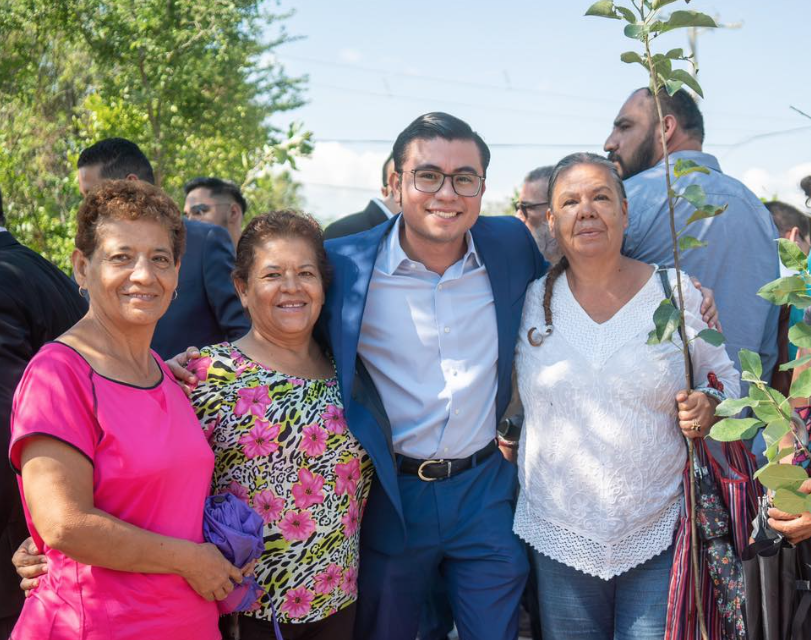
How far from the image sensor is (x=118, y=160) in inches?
176

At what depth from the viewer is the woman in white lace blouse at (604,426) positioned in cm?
280

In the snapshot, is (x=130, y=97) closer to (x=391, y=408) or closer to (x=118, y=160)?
(x=118, y=160)

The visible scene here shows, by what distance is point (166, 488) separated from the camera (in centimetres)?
233

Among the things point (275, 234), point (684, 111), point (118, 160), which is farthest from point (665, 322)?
point (118, 160)

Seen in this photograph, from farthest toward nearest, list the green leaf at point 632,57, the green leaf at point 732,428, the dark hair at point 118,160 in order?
the dark hair at point 118,160 → the green leaf at point 632,57 → the green leaf at point 732,428

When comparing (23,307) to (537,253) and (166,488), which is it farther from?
(537,253)

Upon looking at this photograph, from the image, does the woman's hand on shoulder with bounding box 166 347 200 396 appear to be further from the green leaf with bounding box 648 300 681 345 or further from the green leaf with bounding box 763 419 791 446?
the green leaf with bounding box 763 419 791 446

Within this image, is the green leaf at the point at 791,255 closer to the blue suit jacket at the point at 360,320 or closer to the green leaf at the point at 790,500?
the green leaf at the point at 790,500

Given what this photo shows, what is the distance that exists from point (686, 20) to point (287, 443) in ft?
5.70

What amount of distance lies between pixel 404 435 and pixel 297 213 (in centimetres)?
93

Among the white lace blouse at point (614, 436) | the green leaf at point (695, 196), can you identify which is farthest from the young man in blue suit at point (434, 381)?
the green leaf at point (695, 196)

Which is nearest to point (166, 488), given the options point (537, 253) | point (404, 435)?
point (404, 435)

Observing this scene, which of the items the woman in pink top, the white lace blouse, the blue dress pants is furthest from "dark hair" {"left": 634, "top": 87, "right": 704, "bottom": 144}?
the woman in pink top

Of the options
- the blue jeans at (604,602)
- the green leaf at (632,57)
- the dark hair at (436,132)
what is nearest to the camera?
the green leaf at (632,57)
